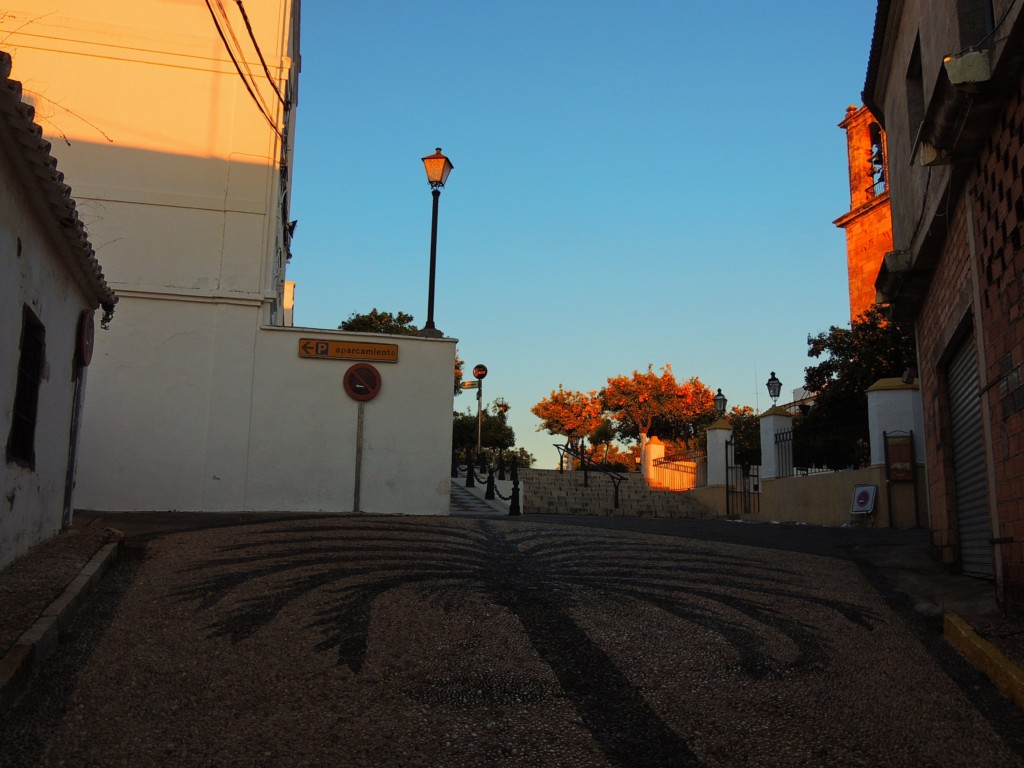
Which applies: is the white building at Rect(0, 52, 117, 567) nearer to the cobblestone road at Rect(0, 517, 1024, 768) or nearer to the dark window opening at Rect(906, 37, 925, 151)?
the cobblestone road at Rect(0, 517, 1024, 768)

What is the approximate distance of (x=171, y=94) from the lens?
572 inches

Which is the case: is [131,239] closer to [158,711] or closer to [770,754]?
A: [158,711]

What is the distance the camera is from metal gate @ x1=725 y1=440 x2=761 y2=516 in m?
22.1

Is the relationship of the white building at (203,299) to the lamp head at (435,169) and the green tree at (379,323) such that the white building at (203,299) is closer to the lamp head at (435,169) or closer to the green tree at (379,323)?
the lamp head at (435,169)

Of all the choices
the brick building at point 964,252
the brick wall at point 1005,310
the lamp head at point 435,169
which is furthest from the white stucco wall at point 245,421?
the brick wall at point 1005,310

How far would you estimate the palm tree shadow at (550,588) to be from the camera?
203 inches

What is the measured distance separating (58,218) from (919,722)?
720 centimetres

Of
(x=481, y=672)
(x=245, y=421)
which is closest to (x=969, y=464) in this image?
(x=481, y=672)

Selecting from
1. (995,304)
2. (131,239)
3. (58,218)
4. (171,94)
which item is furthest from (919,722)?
(171,94)

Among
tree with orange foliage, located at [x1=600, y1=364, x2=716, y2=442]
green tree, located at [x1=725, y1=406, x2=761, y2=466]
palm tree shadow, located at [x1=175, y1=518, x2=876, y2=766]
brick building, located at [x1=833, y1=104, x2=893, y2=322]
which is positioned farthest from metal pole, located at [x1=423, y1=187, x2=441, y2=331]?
tree with orange foliage, located at [x1=600, y1=364, x2=716, y2=442]

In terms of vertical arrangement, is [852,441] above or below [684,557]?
above

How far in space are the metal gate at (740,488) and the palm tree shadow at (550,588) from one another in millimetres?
11809

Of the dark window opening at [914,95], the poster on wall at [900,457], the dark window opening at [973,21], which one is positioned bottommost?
the poster on wall at [900,457]

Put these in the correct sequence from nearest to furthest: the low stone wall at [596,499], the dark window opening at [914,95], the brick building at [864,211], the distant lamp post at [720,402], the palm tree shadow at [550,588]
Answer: the palm tree shadow at [550,588] → the dark window opening at [914,95] → the low stone wall at [596,499] → the distant lamp post at [720,402] → the brick building at [864,211]
